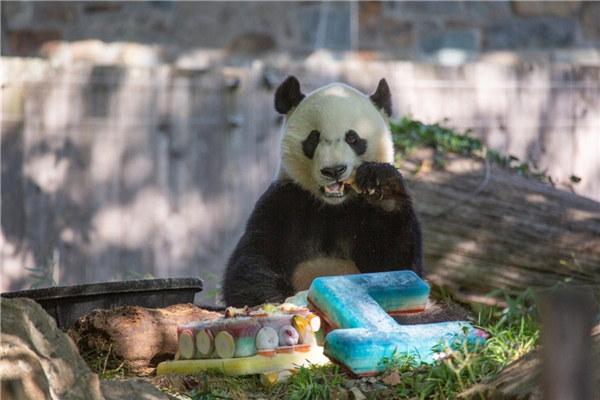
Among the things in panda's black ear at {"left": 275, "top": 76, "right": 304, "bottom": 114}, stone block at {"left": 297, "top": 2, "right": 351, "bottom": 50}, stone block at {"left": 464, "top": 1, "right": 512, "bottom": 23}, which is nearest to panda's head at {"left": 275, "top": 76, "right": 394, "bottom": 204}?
panda's black ear at {"left": 275, "top": 76, "right": 304, "bottom": 114}

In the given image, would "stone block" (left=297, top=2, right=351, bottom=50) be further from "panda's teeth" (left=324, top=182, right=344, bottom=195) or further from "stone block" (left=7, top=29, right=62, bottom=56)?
"panda's teeth" (left=324, top=182, right=344, bottom=195)

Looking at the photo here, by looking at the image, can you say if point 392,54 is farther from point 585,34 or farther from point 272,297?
point 272,297

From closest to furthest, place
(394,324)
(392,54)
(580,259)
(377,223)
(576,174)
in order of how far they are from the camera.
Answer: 1. (394,324)
2. (377,223)
3. (580,259)
4. (576,174)
5. (392,54)

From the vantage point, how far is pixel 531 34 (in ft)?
41.8

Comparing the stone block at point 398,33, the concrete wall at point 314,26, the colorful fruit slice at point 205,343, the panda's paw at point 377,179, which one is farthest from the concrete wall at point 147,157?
the colorful fruit slice at point 205,343

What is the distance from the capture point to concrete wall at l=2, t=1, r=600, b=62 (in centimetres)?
1173

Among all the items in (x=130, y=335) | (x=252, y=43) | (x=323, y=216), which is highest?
(x=252, y=43)

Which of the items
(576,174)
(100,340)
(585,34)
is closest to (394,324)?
(100,340)

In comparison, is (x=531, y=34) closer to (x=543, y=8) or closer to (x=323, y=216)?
(x=543, y=8)

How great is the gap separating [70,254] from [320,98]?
12.3 ft

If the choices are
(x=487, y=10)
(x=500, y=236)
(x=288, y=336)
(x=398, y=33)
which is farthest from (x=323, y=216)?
(x=487, y=10)

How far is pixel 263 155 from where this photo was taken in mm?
9805

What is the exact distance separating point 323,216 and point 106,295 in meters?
1.23

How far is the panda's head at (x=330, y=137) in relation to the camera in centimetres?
606
